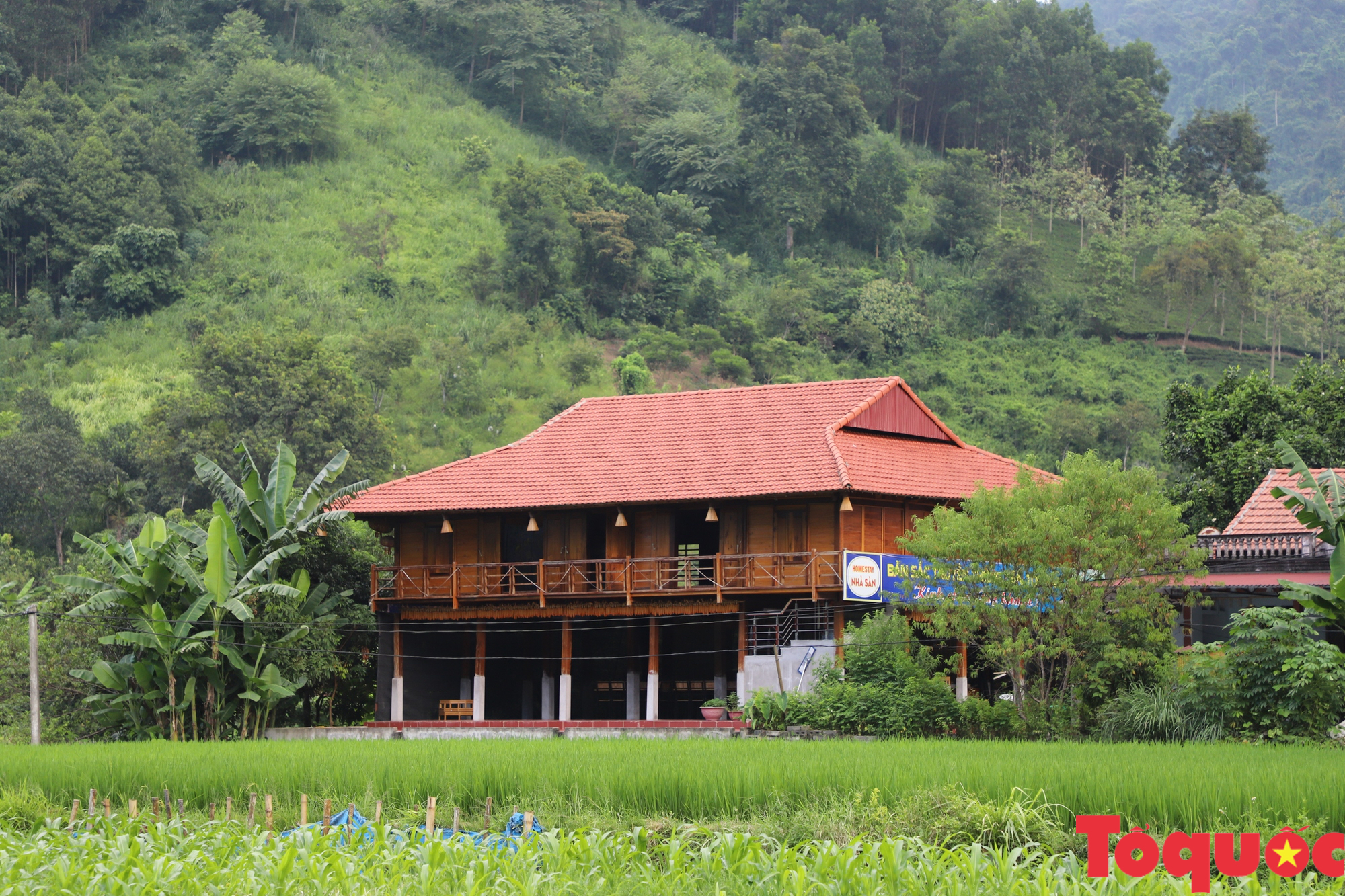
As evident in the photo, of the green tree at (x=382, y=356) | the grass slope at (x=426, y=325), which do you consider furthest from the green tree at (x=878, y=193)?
the green tree at (x=382, y=356)

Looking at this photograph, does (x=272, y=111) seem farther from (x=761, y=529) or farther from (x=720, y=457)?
(x=761, y=529)

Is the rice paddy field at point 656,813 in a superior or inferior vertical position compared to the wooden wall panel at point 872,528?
inferior

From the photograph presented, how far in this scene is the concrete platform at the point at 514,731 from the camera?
2889cm

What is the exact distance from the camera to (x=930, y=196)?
8800 centimetres

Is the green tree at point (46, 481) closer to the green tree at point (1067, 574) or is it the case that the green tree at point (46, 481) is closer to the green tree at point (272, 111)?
the green tree at point (272, 111)

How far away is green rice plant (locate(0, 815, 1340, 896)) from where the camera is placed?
12.0m

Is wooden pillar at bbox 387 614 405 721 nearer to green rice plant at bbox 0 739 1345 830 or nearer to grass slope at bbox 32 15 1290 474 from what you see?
green rice plant at bbox 0 739 1345 830

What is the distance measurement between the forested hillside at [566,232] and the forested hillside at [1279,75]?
39.9 metres

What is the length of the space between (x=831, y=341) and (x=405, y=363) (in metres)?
21.0

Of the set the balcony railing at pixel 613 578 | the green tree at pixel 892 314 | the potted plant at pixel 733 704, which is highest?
the green tree at pixel 892 314

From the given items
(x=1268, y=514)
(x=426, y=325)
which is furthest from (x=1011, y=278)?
(x=1268, y=514)

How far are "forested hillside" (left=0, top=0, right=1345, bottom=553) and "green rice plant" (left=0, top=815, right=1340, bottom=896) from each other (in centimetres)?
3613

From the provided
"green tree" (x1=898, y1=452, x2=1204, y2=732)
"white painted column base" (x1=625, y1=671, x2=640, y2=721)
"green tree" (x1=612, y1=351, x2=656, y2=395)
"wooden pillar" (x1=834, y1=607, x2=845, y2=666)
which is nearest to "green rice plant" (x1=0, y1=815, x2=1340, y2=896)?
"green tree" (x1=898, y1=452, x2=1204, y2=732)

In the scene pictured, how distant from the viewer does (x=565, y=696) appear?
108 ft
